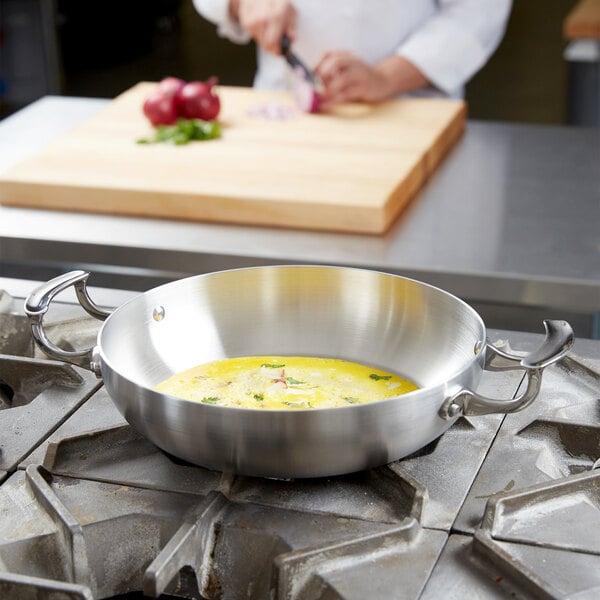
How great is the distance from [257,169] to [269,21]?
1.89 feet

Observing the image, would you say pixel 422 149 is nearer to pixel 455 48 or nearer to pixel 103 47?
pixel 455 48

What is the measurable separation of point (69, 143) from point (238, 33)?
25.9 inches

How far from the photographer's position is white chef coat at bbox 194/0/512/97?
2025mm

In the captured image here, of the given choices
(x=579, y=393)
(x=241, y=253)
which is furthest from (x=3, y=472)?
(x=241, y=253)

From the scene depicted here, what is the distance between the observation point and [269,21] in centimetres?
202

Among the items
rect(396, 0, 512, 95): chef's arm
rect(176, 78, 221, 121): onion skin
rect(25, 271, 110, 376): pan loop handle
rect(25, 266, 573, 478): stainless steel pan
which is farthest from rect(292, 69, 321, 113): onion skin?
rect(25, 271, 110, 376): pan loop handle

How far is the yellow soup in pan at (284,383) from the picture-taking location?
771mm

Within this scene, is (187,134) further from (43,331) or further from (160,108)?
(43,331)

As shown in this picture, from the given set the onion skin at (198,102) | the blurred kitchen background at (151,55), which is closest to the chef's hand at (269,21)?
the onion skin at (198,102)

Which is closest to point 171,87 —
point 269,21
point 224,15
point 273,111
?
point 273,111

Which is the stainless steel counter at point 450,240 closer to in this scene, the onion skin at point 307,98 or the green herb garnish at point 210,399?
the onion skin at point 307,98

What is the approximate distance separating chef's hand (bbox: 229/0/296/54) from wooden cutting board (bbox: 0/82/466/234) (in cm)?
23

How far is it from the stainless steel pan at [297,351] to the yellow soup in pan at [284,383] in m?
0.02

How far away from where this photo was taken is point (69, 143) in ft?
5.62
